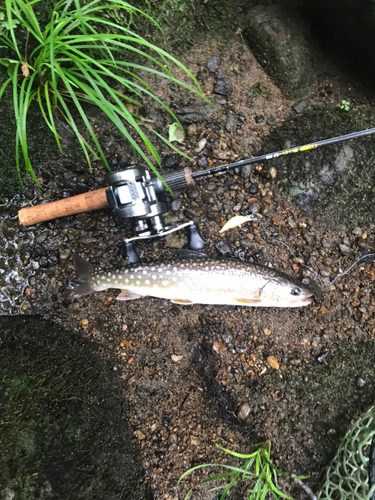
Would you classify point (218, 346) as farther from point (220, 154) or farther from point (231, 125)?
point (231, 125)

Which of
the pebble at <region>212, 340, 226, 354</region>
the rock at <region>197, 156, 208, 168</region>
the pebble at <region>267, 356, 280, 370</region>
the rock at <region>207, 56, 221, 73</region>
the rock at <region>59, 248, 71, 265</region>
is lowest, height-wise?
the pebble at <region>267, 356, 280, 370</region>

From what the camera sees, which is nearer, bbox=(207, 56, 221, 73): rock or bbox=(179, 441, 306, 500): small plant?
bbox=(179, 441, 306, 500): small plant

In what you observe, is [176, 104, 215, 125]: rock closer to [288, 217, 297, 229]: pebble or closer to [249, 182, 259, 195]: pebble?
[249, 182, 259, 195]: pebble

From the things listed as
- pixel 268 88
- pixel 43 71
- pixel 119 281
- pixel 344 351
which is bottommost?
pixel 344 351

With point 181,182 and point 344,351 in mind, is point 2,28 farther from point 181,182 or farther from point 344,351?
point 344,351

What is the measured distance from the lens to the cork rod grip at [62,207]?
272 centimetres

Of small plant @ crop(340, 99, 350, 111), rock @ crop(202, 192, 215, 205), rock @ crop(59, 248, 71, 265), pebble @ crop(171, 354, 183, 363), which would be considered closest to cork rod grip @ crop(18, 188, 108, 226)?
rock @ crop(59, 248, 71, 265)

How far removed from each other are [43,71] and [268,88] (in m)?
2.13

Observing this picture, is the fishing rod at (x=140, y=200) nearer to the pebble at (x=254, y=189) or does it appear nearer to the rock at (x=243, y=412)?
the pebble at (x=254, y=189)

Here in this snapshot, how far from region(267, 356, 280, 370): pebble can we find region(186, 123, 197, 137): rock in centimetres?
231

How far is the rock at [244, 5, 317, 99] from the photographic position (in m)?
3.04

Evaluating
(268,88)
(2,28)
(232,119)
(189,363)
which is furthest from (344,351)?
(2,28)

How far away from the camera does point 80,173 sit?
3.00 meters

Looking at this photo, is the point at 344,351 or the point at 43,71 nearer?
the point at 43,71
